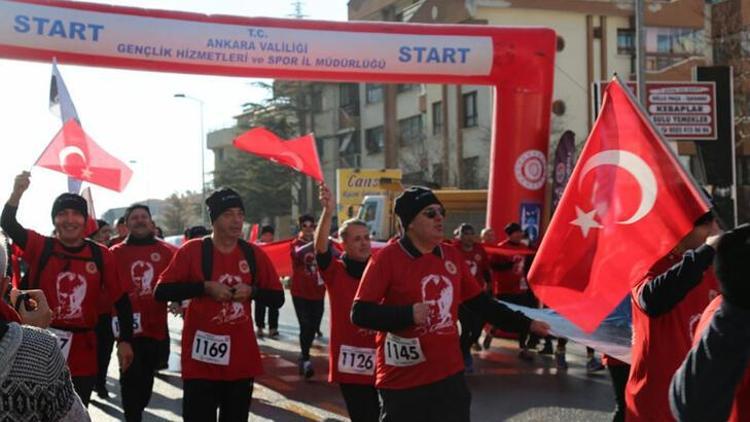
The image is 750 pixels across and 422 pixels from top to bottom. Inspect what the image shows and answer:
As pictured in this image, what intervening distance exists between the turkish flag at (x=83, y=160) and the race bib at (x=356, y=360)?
15.0 ft

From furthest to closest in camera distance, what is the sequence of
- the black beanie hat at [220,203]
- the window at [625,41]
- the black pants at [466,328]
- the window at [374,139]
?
the window at [374,139] → the window at [625,41] → the black pants at [466,328] → the black beanie hat at [220,203]

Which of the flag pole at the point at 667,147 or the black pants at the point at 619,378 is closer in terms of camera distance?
the flag pole at the point at 667,147

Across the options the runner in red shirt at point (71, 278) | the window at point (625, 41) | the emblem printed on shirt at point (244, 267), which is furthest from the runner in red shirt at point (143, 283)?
the window at point (625, 41)

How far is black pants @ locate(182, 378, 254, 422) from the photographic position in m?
5.89

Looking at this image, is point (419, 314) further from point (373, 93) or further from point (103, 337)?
point (373, 93)

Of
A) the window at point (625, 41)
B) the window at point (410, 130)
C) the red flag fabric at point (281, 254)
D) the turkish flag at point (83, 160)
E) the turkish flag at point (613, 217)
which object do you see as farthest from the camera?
the window at point (410, 130)

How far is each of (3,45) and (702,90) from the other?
1125cm

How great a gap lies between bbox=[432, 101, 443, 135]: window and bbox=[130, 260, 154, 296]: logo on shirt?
1528 inches

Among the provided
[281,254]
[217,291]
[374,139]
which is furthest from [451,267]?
[374,139]

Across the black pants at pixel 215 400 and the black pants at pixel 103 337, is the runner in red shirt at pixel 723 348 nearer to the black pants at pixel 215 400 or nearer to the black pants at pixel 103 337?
the black pants at pixel 215 400

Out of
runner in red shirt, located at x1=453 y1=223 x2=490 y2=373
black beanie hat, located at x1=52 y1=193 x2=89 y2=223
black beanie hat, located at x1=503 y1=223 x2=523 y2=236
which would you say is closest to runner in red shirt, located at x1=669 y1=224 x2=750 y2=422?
black beanie hat, located at x1=52 y1=193 x2=89 y2=223

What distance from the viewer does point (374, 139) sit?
180 ft

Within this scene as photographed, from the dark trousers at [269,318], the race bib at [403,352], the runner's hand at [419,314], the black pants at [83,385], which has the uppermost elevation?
the runner's hand at [419,314]

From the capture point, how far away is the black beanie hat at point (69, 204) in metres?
6.67
